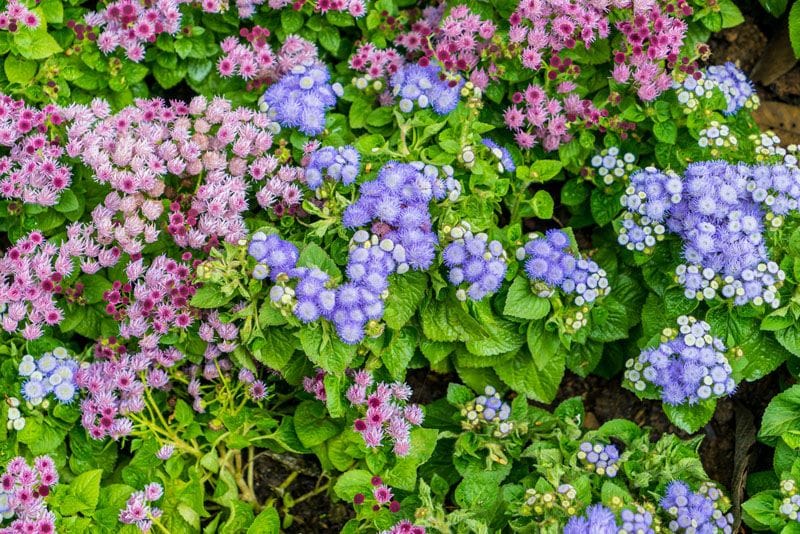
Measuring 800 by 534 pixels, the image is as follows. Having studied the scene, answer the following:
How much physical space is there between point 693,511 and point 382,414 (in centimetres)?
130

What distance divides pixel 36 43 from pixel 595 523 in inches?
125

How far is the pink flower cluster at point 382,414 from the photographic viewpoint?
3541 mm

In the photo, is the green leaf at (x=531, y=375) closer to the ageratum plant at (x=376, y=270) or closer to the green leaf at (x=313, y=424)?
the ageratum plant at (x=376, y=270)

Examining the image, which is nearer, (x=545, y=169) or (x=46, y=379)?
(x=46, y=379)

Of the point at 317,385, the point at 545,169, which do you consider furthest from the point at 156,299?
the point at 545,169

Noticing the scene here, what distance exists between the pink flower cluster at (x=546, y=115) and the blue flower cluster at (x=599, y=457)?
143 cm

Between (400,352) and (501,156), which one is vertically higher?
(501,156)

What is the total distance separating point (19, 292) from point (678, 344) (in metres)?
2.76

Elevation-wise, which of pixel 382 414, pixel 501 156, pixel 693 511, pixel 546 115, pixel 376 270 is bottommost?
pixel 382 414

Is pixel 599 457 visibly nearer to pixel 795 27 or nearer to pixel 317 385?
pixel 317 385

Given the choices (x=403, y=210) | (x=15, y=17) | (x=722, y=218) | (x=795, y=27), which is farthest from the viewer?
(x=795, y=27)

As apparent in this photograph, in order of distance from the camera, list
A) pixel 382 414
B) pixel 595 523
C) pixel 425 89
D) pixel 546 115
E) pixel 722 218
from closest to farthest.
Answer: pixel 595 523
pixel 382 414
pixel 722 218
pixel 425 89
pixel 546 115

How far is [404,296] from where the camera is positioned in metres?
3.59

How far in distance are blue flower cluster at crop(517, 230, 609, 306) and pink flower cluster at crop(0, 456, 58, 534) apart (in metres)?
2.18
